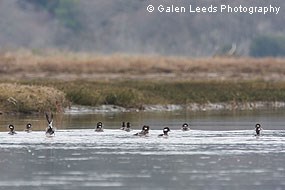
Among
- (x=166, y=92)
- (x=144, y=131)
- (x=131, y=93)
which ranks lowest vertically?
(x=144, y=131)

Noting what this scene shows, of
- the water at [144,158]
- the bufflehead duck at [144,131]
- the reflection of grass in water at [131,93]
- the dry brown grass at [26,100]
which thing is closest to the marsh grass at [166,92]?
the reflection of grass in water at [131,93]

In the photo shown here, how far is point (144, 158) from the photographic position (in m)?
25.1

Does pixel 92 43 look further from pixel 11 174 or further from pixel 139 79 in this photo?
pixel 11 174

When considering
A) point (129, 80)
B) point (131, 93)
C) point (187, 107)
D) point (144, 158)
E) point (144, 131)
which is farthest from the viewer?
point (129, 80)

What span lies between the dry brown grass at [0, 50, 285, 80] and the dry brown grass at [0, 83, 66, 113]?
52.9ft

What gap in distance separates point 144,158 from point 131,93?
65.4 ft

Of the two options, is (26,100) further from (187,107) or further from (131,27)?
(131,27)

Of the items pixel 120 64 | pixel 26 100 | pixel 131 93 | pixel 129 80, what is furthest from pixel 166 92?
pixel 120 64

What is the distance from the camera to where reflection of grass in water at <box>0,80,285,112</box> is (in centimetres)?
4053

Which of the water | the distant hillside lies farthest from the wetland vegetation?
the water

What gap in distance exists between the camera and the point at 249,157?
25281 millimetres

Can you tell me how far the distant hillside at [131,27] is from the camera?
63281 millimetres

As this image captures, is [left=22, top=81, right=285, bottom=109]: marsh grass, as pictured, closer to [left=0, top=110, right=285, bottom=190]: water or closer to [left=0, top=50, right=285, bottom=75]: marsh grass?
[left=0, top=50, right=285, bottom=75]: marsh grass

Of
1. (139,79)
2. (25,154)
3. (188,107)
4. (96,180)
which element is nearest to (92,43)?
(139,79)
